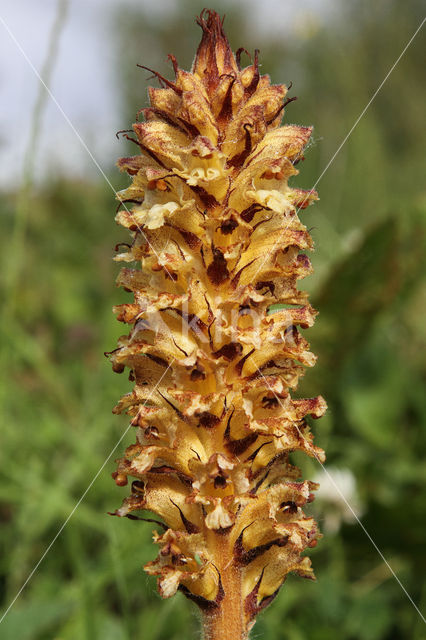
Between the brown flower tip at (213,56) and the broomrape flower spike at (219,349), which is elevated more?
the brown flower tip at (213,56)

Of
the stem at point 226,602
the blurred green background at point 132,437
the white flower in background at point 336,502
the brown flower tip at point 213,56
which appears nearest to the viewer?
the stem at point 226,602

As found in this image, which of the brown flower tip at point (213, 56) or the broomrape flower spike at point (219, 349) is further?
the brown flower tip at point (213, 56)

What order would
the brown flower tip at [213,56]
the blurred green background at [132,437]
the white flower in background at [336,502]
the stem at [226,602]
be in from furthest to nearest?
the white flower in background at [336,502] → the blurred green background at [132,437] → the brown flower tip at [213,56] → the stem at [226,602]

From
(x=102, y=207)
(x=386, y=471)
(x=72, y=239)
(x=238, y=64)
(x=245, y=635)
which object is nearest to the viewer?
(x=245, y=635)

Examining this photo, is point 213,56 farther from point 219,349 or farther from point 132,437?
point 132,437

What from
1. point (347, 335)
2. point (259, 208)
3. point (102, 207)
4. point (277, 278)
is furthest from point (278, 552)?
point (102, 207)

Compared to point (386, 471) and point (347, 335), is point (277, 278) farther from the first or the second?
point (347, 335)

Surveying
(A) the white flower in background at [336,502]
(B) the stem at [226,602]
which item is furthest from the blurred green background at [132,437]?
(B) the stem at [226,602]

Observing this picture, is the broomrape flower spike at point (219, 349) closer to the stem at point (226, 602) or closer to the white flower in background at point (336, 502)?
the stem at point (226, 602)
